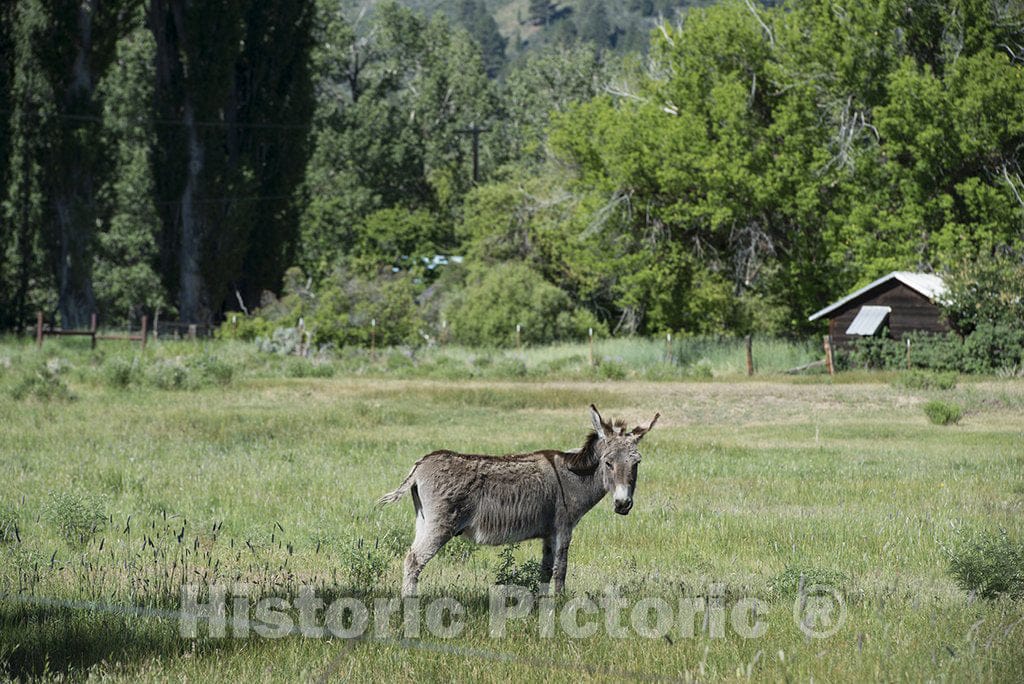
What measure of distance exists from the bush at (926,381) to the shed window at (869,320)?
21.7 ft

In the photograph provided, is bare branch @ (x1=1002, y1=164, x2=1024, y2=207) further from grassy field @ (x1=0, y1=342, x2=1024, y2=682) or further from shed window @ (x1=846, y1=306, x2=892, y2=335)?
grassy field @ (x1=0, y1=342, x2=1024, y2=682)

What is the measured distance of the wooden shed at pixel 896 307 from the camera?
132ft

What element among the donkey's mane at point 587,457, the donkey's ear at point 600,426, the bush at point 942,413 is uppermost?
the donkey's ear at point 600,426

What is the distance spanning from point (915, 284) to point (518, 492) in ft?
113

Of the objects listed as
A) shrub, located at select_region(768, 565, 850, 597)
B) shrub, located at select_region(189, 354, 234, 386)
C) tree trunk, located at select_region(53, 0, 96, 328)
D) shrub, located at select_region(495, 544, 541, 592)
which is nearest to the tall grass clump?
shrub, located at select_region(189, 354, 234, 386)

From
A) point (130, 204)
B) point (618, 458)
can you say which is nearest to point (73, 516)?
point (618, 458)

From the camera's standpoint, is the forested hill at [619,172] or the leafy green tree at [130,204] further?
the leafy green tree at [130,204]

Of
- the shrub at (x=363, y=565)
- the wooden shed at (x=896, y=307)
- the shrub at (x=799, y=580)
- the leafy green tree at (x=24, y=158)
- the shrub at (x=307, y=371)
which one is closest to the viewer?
the shrub at (x=799, y=580)

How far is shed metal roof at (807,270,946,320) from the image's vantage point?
39.9 metres

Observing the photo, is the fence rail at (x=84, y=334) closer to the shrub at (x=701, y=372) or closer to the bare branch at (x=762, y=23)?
the shrub at (x=701, y=372)

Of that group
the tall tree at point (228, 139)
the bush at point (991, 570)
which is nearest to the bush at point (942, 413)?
the bush at point (991, 570)

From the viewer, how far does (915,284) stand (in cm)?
4034

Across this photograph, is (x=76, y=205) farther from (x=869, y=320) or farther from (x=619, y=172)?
(x=869, y=320)

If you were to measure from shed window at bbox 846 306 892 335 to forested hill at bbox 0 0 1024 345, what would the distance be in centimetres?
279
